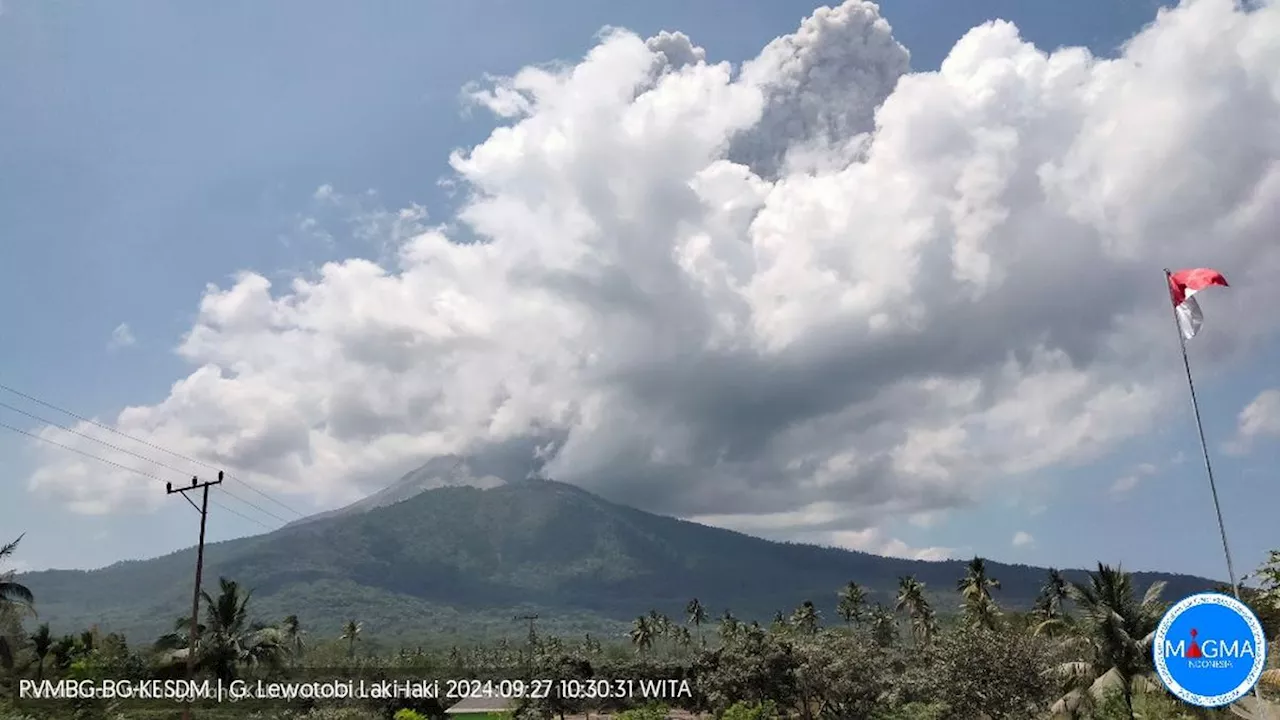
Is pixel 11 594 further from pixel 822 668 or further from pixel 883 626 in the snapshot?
pixel 883 626

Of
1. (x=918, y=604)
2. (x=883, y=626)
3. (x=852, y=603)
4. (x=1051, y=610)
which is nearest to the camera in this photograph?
(x=1051, y=610)

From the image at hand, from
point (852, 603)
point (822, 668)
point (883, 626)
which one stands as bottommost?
point (883, 626)

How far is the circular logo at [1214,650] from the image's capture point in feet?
49.0

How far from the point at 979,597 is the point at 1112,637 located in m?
44.5

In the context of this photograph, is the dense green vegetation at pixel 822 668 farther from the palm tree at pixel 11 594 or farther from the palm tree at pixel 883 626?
the palm tree at pixel 883 626

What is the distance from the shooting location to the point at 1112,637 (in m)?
32.8

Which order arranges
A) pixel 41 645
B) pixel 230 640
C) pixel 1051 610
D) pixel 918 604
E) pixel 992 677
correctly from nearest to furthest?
pixel 992 677, pixel 230 640, pixel 41 645, pixel 1051 610, pixel 918 604

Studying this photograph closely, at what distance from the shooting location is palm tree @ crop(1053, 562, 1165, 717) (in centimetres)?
3216

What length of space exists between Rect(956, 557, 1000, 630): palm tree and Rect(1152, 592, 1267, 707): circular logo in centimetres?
5825

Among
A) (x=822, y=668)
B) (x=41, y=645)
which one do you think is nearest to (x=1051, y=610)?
(x=822, y=668)

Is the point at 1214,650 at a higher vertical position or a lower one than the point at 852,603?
higher

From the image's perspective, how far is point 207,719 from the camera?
5506 cm

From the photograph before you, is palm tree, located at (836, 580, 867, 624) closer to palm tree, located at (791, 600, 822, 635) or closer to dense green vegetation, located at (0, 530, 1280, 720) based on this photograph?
palm tree, located at (791, 600, 822, 635)

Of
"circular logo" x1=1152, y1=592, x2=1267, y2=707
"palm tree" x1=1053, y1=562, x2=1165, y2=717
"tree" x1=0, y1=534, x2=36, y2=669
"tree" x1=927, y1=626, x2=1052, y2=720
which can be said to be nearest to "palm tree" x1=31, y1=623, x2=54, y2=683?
"tree" x1=0, y1=534, x2=36, y2=669
